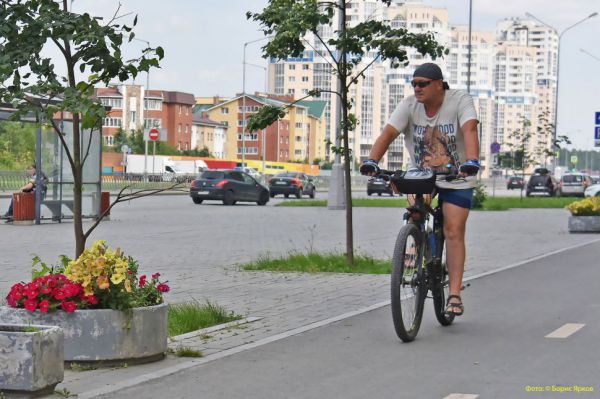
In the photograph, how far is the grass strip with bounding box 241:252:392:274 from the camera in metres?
14.4

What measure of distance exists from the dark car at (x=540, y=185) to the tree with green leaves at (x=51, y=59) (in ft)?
196

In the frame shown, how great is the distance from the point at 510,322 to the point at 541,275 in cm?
470

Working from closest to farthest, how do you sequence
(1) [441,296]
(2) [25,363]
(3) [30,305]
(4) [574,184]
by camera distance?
(2) [25,363] → (3) [30,305] → (1) [441,296] → (4) [574,184]

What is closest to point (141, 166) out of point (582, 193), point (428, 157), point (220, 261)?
point (582, 193)

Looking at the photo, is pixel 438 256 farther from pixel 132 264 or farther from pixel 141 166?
pixel 141 166

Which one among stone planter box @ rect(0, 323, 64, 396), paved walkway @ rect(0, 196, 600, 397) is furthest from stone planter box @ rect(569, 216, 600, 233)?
stone planter box @ rect(0, 323, 64, 396)

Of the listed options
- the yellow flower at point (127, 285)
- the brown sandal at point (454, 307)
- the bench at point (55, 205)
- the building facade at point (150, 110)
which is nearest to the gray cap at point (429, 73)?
the brown sandal at point (454, 307)

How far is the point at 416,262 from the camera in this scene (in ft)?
26.5

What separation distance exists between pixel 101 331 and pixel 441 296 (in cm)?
281

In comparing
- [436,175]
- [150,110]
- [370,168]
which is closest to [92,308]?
[370,168]

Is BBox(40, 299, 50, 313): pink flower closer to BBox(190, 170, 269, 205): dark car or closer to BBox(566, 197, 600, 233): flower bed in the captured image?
BBox(566, 197, 600, 233): flower bed

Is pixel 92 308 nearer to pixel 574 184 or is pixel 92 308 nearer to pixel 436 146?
pixel 436 146

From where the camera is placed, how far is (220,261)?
16.2 meters

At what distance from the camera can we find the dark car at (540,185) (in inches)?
2608
